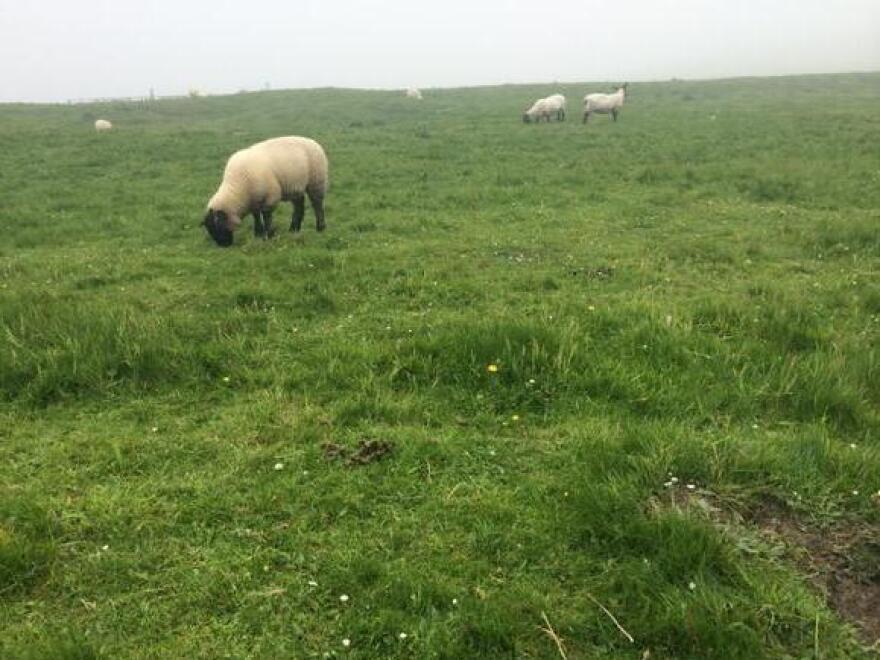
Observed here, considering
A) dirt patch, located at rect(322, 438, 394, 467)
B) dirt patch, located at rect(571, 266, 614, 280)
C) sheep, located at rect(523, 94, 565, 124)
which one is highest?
sheep, located at rect(523, 94, 565, 124)

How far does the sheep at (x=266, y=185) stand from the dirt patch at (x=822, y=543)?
983cm

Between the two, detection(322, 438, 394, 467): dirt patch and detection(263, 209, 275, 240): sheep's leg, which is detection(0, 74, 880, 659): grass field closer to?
detection(322, 438, 394, 467): dirt patch

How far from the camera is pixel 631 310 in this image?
317 inches

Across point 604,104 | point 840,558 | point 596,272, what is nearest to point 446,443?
point 840,558

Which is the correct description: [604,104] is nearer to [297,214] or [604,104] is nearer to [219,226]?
[297,214]

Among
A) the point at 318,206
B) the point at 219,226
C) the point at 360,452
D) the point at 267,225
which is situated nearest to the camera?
the point at 360,452

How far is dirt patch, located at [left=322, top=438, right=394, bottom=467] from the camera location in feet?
18.1

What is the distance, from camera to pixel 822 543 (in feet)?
14.5

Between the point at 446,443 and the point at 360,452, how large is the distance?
2.28 feet

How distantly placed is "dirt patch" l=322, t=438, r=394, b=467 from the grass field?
0.09 feet

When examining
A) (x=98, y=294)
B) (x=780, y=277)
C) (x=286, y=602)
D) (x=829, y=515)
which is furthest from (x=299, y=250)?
(x=829, y=515)

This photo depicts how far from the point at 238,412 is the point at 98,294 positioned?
15.4 ft

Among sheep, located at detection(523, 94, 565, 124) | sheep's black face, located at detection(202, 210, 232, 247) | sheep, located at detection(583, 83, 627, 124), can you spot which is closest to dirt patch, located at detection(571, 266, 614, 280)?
sheep's black face, located at detection(202, 210, 232, 247)

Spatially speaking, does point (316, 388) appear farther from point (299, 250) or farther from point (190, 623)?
point (299, 250)
